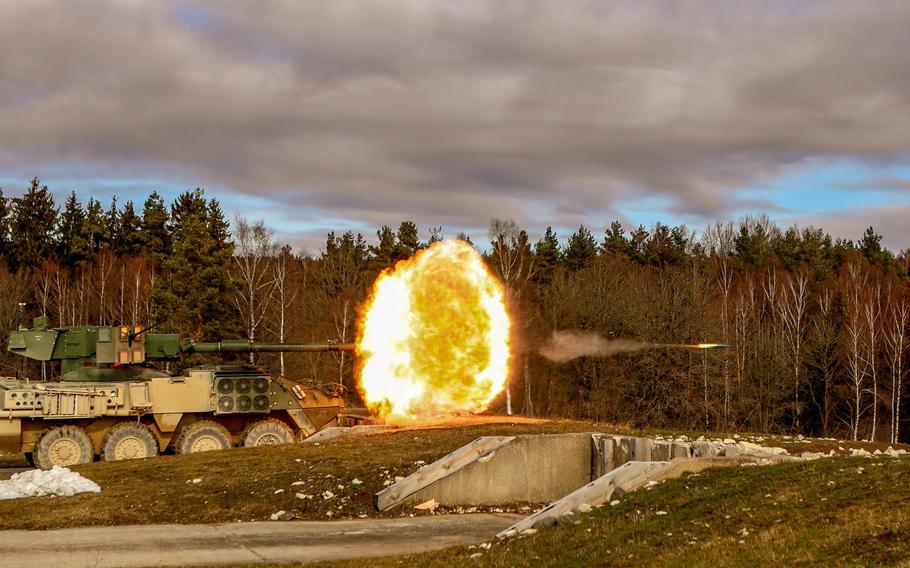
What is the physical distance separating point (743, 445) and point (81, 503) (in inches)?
500

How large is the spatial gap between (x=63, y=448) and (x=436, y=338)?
10.6m

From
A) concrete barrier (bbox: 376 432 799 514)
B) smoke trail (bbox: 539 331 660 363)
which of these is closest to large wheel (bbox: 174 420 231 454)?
concrete barrier (bbox: 376 432 799 514)

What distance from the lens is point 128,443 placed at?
2438 centimetres

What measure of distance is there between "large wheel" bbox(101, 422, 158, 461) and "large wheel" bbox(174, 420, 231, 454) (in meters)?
0.75

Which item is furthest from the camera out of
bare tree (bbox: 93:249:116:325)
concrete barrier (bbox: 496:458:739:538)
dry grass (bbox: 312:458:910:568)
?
bare tree (bbox: 93:249:116:325)

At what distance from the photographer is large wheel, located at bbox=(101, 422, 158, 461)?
24.2 m

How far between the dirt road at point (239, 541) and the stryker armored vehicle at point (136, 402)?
10.1 metres

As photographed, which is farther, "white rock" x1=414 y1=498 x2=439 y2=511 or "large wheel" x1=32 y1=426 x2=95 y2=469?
"large wheel" x1=32 y1=426 x2=95 y2=469

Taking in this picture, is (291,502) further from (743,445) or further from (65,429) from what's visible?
(65,429)

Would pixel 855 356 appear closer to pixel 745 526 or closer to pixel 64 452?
pixel 64 452

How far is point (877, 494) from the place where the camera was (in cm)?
1055

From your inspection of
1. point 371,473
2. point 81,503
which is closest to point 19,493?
point 81,503

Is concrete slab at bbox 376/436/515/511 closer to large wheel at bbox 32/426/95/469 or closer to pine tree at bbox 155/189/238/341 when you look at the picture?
large wheel at bbox 32/426/95/469

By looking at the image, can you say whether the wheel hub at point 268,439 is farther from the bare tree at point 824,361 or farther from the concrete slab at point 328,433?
the bare tree at point 824,361
